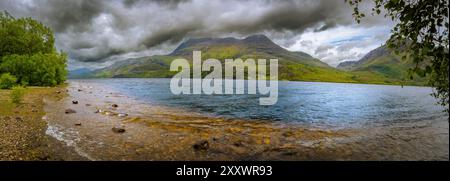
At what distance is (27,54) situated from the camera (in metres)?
75.3

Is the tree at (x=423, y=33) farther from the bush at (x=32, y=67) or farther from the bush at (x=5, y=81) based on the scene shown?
the bush at (x=32, y=67)

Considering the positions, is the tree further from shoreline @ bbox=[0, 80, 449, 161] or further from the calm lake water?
the calm lake water

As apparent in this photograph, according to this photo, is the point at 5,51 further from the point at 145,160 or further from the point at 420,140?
the point at 420,140

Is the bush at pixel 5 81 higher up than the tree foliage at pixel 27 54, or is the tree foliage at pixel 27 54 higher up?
the tree foliage at pixel 27 54

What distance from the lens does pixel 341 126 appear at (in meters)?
25.4

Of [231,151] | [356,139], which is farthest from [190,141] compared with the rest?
[356,139]

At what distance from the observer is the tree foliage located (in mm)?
68062

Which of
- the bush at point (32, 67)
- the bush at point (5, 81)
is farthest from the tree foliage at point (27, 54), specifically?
the bush at point (5, 81)

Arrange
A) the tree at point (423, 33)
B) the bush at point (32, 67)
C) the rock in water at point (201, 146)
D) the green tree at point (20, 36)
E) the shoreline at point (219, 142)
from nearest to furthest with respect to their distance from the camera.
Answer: the tree at point (423, 33)
the shoreline at point (219, 142)
the rock in water at point (201, 146)
the bush at point (32, 67)
the green tree at point (20, 36)

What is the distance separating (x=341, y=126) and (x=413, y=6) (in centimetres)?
1832

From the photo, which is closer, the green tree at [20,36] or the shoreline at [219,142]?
the shoreline at [219,142]

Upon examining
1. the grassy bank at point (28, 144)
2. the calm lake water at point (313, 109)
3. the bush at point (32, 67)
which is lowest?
the calm lake water at point (313, 109)

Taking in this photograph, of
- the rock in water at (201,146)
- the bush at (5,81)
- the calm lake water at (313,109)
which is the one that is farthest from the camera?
the bush at (5,81)

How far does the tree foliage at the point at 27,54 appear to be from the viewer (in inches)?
2680
